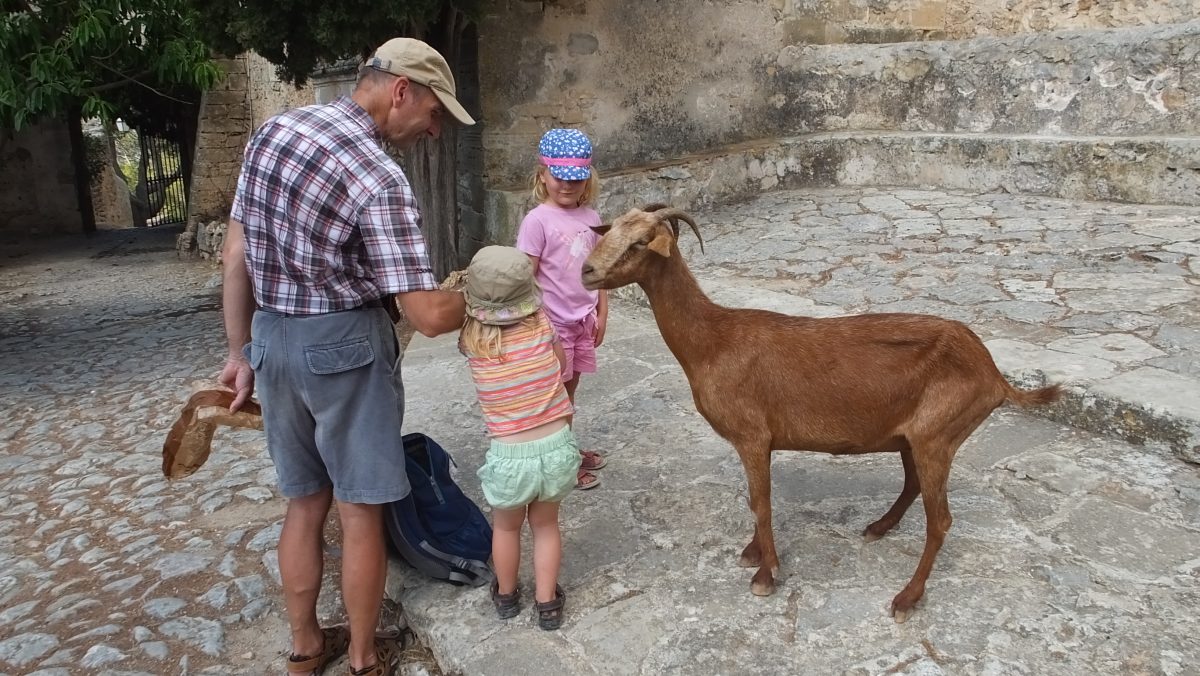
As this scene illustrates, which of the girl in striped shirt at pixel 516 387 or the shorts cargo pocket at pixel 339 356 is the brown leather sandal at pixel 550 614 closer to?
the girl in striped shirt at pixel 516 387

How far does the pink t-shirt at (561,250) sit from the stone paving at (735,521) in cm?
78

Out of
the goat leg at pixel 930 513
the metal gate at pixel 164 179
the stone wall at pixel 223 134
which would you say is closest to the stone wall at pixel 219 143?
the stone wall at pixel 223 134

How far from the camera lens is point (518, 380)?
8.25 feet

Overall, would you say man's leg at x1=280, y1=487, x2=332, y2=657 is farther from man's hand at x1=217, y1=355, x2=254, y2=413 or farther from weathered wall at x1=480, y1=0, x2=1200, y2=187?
weathered wall at x1=480, y1=0, x2=1200, y2=187

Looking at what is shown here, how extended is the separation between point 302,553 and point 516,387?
0.82m

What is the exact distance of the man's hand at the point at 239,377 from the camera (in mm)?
2592

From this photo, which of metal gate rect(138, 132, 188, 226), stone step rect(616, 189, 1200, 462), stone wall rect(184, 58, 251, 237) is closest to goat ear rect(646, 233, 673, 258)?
stone step rect(616, 189, 1200, 462)

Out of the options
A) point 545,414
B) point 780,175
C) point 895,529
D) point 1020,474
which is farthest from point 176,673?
point 780,175

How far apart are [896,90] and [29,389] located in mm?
8136

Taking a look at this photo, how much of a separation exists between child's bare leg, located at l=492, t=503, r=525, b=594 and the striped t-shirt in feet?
0.89

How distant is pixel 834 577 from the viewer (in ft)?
9.46

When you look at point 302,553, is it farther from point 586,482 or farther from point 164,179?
point 164,179

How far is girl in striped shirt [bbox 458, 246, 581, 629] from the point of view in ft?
8.04

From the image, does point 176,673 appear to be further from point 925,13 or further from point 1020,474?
point 925,13
